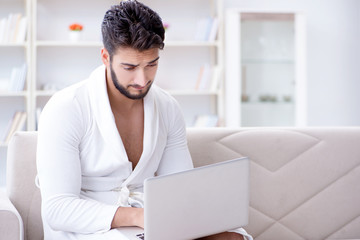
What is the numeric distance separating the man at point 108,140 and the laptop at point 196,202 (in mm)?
146

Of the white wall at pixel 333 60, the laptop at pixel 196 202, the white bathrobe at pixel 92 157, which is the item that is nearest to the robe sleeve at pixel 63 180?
the white bathrobe at pixel 92 157

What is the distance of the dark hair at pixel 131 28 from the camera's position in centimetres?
138

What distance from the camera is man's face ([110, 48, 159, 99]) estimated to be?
55.2 inches

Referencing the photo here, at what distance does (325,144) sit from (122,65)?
A: 2.83 feet

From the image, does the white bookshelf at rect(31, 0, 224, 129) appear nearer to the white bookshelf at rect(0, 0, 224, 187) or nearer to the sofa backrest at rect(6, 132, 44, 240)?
the white bookshelf at rect(0, 0, 224, 187)

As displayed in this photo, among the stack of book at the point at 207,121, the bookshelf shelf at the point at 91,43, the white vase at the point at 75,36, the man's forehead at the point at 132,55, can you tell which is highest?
the white vase at the point at 75,36

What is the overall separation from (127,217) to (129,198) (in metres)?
0.16

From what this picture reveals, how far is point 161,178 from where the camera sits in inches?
41.9

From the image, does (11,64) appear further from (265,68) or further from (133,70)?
(133,70)

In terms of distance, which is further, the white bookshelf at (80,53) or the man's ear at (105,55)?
the white bookshelf at (80,53)

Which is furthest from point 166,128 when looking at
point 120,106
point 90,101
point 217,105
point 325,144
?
point 217,105

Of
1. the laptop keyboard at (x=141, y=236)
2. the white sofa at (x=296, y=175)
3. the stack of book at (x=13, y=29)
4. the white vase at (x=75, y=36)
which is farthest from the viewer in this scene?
the white vase at (x=75, y=36)

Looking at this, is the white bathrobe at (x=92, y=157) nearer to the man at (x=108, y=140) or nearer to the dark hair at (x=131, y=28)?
the man at (x=108, y=140)

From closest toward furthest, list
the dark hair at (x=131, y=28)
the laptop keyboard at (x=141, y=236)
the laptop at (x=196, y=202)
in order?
the laptop at (x=196, y=202)
the laptop keyboard at (x=141, y=236)
the dark hair at (x=131, y=28)
